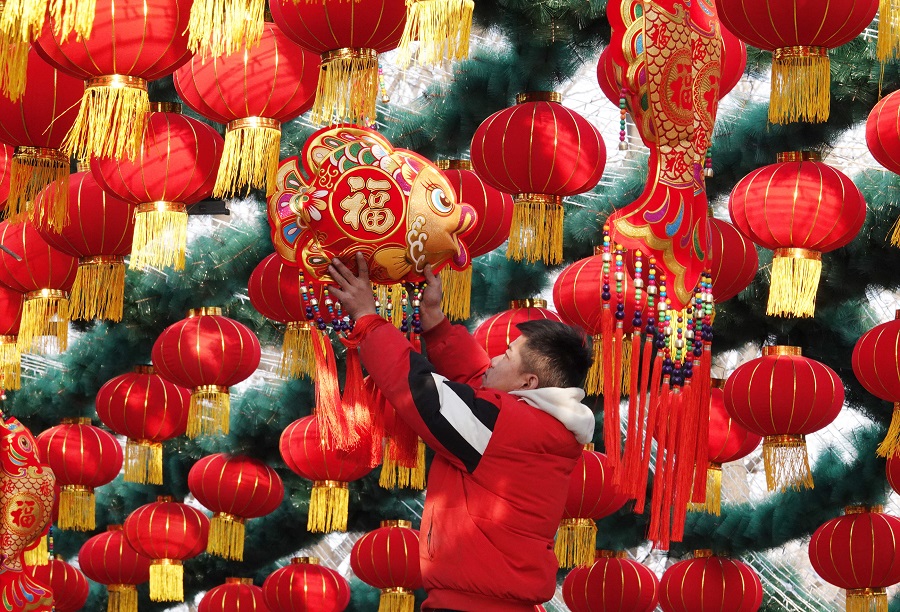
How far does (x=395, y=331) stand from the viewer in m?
2.75

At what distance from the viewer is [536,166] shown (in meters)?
4.02

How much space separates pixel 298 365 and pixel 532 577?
2028mm

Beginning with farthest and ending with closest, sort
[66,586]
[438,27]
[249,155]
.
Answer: [66,586] < [249,155] < [438,27]

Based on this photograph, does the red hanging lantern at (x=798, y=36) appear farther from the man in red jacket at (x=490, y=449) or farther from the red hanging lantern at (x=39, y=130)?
the red hanging lantern at (x=39, y=130)

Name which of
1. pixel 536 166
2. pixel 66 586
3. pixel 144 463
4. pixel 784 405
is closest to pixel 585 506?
pixel 784 405

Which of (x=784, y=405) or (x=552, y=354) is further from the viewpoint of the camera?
(x=784, y=405)

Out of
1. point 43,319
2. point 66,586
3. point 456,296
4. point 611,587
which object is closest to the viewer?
point 456,296

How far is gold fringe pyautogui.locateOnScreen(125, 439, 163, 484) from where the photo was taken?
5637mm

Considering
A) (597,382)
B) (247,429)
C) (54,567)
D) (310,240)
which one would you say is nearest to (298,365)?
(597,382)

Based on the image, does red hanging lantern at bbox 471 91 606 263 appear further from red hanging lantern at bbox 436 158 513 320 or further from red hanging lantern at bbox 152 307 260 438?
red hanging lantern at bbox 152 307 260 438

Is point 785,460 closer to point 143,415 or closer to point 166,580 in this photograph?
point 143,415

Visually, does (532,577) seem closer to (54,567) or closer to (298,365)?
(298,365)

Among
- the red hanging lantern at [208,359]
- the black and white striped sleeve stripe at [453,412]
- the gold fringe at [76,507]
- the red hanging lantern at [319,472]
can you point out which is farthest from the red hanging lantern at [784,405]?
the gold fringe at [76,507]

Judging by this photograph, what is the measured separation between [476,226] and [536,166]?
1.19 feet
